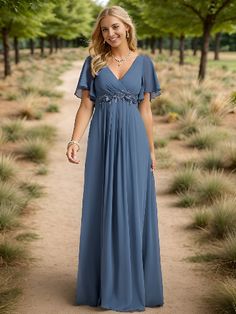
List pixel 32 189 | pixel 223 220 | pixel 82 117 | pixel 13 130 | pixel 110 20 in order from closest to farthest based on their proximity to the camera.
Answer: pixel 110 20 → pixel 82 117 → pixel 223 220 → pixel 32 189 → pixel 13 130

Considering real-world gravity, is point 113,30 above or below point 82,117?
above

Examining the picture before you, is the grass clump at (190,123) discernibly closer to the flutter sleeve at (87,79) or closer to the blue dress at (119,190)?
the blue dress at (119,190)

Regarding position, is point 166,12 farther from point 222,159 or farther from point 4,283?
point 4,283

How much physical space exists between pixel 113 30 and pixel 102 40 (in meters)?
0.18

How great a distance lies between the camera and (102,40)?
3.62 m

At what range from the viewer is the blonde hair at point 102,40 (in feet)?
11.3

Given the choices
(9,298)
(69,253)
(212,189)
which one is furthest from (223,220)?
(9,298)

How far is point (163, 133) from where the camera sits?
1136 cm

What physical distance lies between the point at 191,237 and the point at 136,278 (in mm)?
2055

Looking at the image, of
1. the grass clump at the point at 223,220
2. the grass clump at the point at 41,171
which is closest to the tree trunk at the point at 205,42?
the grass clump at the point at 41,171

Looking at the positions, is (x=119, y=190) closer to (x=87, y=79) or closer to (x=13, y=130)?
(x=87, y=79)

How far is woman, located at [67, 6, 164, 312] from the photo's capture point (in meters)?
3.55

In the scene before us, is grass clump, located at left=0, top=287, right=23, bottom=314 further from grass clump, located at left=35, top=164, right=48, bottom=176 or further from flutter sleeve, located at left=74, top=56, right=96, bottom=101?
grass clump, located at left=35, top=164, right=48, bottom=176

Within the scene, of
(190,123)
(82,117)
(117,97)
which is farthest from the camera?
(190,123)
